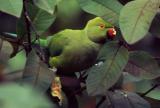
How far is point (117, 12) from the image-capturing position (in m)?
0.80

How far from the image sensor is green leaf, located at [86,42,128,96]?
0.75 m

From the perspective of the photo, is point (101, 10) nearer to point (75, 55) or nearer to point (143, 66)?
point (143, 66)

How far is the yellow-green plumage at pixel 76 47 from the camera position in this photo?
39.8 inches

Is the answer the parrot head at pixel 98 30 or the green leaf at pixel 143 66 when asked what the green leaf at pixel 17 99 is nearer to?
the green leaf at pixel 143 66

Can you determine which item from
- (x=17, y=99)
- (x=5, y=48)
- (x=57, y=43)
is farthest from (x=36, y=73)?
(x=17, y=99)

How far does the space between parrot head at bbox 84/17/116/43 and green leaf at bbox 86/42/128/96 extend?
0.22 m

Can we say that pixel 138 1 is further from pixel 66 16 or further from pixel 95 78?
pixel 66 16

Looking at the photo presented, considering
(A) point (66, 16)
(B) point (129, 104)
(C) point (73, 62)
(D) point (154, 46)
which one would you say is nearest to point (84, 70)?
(C) point (73, 62)

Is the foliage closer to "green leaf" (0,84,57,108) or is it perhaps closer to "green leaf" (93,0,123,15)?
"green leaf" (93,0,123,15)

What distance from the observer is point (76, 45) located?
111 cm

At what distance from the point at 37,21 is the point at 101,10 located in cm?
16

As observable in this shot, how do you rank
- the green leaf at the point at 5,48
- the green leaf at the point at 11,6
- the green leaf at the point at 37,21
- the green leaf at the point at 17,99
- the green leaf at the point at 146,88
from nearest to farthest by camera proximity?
1. the green leaf at the point at 17,99
2. the green leaf at the point at 11,6
3. the green leaf at the point at 5,48
4. the green leaf at the point at 37,21
5. the green leaf at the point at 146,88

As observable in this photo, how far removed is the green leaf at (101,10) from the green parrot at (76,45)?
0.18 m

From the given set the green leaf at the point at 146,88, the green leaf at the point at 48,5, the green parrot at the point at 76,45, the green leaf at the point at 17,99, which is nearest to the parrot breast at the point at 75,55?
the green parrot at the point at 76,45
